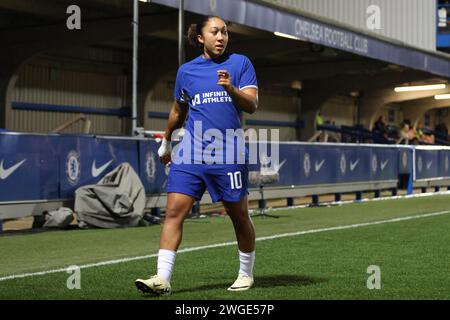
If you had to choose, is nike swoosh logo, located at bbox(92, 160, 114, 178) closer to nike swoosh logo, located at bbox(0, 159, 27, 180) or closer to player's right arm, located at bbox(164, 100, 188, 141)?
nike swoosh logo, located at bbox(0, 159, 27, 180)

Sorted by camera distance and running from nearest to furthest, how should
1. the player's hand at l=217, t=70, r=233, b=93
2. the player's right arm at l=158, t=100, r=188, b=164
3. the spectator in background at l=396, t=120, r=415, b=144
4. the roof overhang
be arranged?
the player's hand at l=217, t=70, r=233, b=93, the player's right arm at l=158, t=100, r=188, b=164, the roof overhang, the spectator in background at l=396, t=120, r=415, b=144

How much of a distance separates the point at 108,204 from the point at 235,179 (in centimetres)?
723

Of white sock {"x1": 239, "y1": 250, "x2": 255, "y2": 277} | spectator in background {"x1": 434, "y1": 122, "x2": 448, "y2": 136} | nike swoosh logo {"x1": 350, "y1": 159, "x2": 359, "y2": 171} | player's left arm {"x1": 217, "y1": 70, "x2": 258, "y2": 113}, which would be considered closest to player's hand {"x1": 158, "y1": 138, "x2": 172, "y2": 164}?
player's left arm {"x1": 217, "y1": 70, "x2": 258, "y2": 113}

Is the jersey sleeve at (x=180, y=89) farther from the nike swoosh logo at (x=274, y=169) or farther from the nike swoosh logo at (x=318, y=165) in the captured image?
the nike swoosh logo at (x=318, y=165)

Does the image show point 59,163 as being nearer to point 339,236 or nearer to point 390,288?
point 339,236

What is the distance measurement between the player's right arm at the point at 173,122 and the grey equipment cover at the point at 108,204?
678 cm

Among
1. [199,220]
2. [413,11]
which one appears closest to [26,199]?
[199,220]

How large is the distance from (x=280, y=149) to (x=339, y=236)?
6.93 meters

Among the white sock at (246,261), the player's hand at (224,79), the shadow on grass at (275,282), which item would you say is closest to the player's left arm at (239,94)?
the player's hand at (224,79)

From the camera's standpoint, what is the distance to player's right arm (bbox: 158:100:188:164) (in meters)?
6.40

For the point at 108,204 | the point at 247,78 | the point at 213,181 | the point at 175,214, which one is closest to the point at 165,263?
the point at 175,214

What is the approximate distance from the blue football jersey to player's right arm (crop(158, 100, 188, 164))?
16 centimetres

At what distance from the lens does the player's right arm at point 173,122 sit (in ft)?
21.0

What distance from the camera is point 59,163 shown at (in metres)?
13.1
